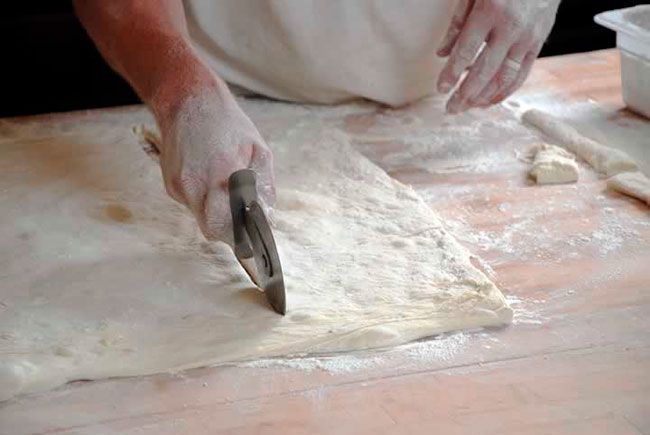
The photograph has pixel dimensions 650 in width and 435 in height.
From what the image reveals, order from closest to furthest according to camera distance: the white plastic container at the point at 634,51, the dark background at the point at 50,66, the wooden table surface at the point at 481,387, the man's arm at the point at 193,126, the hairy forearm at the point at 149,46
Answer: the wooden table surface at the point at 481,387 < the man's arm at the point at 193,126 < the hairy forearm at the point at 149,46 < the white plastic container at the point at 634,51 < the dark background at the point at 50,66

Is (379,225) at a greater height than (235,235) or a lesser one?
lesser

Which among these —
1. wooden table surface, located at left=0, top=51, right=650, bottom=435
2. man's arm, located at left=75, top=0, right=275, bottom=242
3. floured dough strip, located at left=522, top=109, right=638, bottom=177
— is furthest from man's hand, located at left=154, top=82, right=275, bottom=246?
floured dough strip, located at left=522, top=109, right=638, bottom=177

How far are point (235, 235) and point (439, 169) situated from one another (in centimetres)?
52

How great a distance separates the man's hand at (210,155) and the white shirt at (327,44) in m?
0.52

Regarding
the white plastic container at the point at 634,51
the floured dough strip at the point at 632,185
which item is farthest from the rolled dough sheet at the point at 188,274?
the white plastic container at the point at 634,51

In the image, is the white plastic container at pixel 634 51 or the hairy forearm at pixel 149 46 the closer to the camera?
the hairy forearm at pixel 149 46

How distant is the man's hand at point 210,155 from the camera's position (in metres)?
1.22

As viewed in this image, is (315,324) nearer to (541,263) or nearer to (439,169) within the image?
(541,263)

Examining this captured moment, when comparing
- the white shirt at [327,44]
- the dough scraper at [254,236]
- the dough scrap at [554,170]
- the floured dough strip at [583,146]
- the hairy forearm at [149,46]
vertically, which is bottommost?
the floured dough strip at [583,146]

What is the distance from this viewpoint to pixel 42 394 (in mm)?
1071

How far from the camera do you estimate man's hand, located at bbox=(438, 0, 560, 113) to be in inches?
65.5

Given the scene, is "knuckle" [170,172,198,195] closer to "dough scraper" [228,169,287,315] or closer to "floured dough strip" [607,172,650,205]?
"dough scraper" [228,169,287,315]

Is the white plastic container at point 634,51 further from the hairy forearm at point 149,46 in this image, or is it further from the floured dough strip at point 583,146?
the hairy forearm at point 149,46

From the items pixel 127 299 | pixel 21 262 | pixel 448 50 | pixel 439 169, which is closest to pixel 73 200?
pixel 21 262
